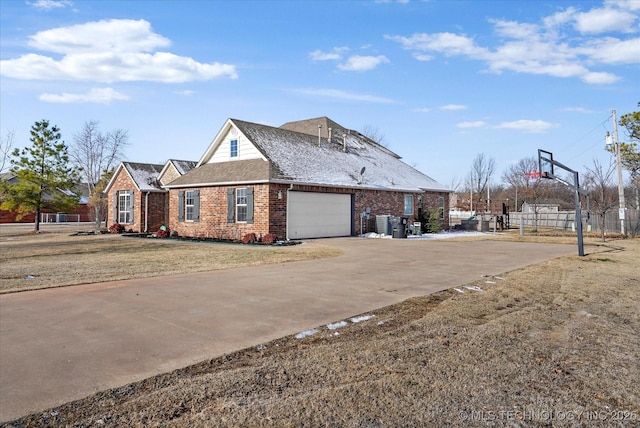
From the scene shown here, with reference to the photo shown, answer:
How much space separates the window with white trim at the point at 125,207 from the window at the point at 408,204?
17.8m

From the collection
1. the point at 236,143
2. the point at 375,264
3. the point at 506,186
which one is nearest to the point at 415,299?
the point at 375,264

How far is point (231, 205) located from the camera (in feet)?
65.6

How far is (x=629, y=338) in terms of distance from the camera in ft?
16.1

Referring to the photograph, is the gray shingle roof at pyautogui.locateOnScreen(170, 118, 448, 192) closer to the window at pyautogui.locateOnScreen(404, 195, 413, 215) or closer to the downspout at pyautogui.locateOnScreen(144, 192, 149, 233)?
the window at pyautogui.locateOnScreen(404, 195, 413, 215)

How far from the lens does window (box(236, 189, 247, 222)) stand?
19.5m

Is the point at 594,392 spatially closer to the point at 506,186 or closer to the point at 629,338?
the point at 629,338

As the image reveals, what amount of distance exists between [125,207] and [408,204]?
18720 mm

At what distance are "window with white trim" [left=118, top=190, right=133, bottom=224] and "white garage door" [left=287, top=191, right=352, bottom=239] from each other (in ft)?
46.6

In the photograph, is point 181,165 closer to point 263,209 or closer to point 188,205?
point 188,205

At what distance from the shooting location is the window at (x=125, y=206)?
92.0ft

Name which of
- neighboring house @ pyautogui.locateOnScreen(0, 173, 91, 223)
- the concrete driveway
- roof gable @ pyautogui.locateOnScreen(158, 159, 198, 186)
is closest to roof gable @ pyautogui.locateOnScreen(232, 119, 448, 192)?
roof gable @ pyautogui.locateOnScreen(158, 159, 198, 186)

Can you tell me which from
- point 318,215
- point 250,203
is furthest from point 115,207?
point 318,215

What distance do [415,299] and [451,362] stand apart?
2.92 m

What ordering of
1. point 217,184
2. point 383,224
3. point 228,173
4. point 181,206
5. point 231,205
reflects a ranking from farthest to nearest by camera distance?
point 181,206 < point 383,224 < point 228,173 < point 217,184 < point 231,205
